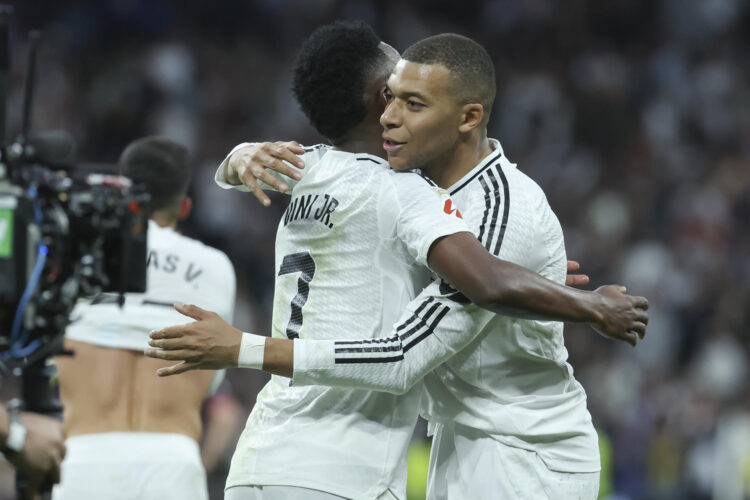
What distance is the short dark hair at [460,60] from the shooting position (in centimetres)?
328

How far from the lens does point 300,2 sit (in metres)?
12.9

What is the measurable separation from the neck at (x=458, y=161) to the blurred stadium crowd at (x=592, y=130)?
6.22 metres

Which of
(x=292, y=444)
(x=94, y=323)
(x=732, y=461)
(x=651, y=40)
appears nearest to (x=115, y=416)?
(x=94, y=323)

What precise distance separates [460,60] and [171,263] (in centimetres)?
173

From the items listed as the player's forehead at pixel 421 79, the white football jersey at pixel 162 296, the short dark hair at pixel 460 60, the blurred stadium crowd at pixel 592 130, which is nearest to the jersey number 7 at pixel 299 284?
the player's forehead at pixel 421 79

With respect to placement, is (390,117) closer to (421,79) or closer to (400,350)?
(421,79)

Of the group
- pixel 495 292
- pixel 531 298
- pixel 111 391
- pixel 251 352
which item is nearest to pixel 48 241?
pixel 251 352

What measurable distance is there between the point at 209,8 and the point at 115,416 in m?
9.13

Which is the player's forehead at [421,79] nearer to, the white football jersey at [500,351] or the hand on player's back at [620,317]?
the white football jersey at [500,351]

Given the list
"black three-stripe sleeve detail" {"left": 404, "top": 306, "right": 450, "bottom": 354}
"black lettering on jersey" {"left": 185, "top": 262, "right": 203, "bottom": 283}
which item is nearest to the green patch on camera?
"black three-stripe sleeve detail" {"left": 404, "top": 306, "right": 450, "bottom": 354}

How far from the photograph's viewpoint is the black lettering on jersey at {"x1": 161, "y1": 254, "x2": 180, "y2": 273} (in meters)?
4.50

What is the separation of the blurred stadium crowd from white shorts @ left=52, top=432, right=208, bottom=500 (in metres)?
5.37

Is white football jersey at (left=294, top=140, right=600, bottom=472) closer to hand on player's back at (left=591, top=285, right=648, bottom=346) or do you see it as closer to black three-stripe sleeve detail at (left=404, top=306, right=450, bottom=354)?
black three-stripe sleeve detail at (left=404, top=306, right=450, bottom=354)

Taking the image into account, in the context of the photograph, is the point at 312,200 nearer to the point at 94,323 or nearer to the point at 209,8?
the point at 94,323
